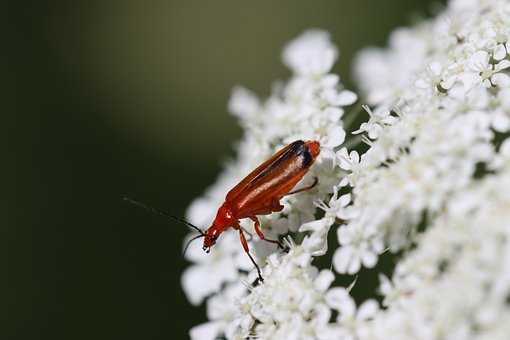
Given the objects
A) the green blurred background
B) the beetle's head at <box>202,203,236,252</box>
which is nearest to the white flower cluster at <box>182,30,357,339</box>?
the beetle's head at <box>202,203,236,252</box>

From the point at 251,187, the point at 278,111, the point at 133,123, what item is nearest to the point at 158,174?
the point at 133,123

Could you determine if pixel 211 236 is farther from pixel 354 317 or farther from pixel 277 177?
pixel 354 317

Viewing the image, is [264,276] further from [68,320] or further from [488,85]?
[68,320]

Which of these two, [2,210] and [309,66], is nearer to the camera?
[309,66]

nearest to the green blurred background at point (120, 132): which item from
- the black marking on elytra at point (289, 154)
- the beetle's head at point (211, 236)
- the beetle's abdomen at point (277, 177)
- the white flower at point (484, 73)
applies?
the beetle's head at point (211, 236)

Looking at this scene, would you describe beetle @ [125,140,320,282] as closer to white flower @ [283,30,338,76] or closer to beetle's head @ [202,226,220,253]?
beetle's head @ [202,226,220,253]
